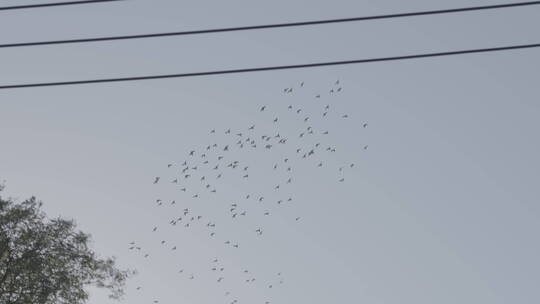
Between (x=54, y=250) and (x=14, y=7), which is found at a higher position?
(x=54, y=250)

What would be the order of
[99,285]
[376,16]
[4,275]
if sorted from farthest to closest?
[99,285] → [4,275] → [376,16]

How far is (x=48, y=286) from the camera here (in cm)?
3859

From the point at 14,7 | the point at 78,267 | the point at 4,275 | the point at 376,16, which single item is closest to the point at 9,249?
the point at 4,275

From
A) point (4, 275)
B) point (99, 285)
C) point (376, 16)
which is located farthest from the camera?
point (99, 285)

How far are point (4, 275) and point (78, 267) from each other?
4055 mm

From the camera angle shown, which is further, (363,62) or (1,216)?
(1,216)

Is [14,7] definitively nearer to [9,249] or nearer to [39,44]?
[39,44]

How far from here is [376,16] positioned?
10.8 metres

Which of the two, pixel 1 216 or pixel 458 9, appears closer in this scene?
pixel 458 9

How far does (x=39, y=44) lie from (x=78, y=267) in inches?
1231

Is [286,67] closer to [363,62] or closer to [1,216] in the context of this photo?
[363,62]

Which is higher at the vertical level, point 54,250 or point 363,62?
point 54,250

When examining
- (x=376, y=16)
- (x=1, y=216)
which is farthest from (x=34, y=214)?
(x=376, y=16)

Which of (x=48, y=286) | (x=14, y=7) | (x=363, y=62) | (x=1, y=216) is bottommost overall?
(x=363, y=62)
